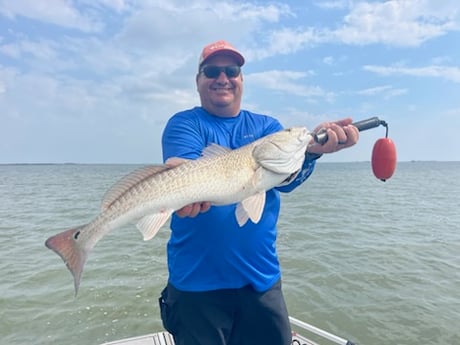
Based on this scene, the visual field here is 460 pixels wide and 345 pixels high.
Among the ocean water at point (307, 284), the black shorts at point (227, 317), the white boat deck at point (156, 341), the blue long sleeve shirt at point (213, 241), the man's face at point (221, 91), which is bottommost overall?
the ocean water at point (307, 284)

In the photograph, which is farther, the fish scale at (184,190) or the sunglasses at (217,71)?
the sunglasses at (217,71)

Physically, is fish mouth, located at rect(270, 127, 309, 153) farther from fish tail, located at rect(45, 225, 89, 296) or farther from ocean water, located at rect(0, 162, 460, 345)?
ocean water, located at rect(0, 162, 460, 345)

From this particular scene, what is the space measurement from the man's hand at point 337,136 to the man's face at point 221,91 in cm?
91

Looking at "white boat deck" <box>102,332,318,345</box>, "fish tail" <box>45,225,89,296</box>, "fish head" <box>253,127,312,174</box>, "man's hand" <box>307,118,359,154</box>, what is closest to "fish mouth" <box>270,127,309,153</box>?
"fish head" <box>253,127,312,174</box>

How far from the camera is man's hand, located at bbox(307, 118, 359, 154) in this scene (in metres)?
3.28

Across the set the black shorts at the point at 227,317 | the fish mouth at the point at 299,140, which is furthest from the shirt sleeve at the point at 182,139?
the black shorts at the point at 227,317

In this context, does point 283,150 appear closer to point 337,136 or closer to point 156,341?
point 337,136

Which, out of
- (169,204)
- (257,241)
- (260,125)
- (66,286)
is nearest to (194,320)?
(257,241)

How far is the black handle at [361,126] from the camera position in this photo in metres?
3.29

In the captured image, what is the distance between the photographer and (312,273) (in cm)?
1085

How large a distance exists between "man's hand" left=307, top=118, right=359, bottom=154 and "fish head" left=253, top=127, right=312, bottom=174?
17 cm

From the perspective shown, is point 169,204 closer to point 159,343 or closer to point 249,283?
point 249,283

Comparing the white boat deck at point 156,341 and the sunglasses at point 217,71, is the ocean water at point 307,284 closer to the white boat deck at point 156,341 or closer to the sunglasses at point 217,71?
the white boat deck at point 156,341

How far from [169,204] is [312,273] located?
873cm
